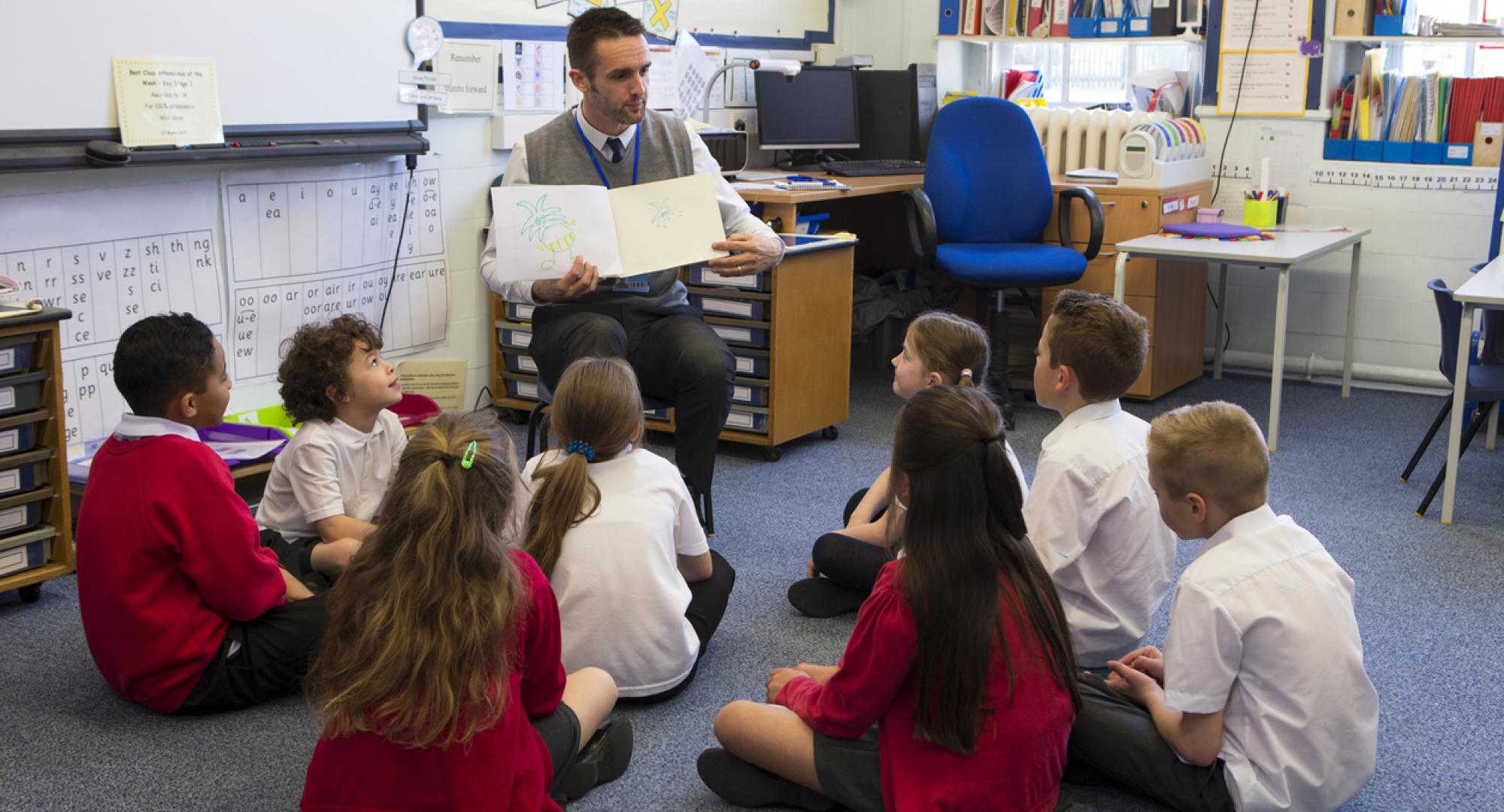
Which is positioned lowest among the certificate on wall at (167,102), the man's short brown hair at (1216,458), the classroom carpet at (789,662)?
the classroom carpet at (789,662)

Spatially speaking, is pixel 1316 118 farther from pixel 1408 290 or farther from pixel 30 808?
pixel 30 808

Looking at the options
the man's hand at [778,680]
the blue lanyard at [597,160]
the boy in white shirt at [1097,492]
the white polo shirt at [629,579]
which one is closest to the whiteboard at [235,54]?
the blue lanyard at [597,160]

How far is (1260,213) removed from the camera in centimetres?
472

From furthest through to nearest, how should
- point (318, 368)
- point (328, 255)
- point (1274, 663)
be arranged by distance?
point (328, 255) < point (318, 368) < point (1274, 663)

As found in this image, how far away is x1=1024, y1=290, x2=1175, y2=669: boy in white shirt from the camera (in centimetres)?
210

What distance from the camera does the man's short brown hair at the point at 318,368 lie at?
7.83 feet

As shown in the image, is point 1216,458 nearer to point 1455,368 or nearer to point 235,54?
point 1455,368

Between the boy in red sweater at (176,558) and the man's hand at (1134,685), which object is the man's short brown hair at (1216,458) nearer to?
the man's hand at (1134,685)

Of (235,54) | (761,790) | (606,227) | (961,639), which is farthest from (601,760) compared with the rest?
(235,54)

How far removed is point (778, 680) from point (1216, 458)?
73 cm

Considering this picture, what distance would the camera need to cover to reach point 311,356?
7.84 ft

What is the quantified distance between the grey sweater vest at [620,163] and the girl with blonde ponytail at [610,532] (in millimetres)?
963

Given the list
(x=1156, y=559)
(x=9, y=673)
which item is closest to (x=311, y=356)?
(x=9, y=673)

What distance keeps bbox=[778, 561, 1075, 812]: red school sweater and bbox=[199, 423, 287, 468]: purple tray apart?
6.72 ft
